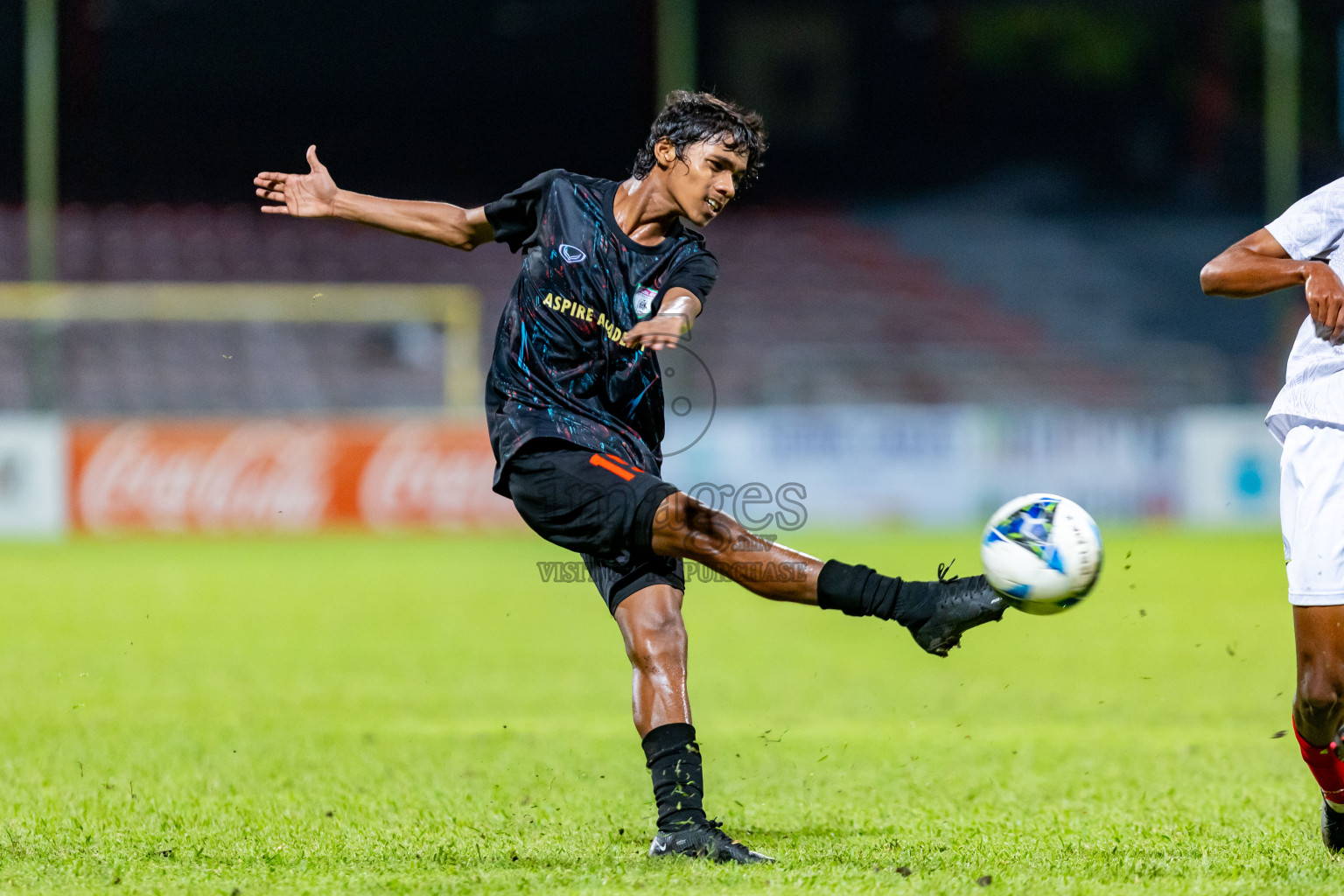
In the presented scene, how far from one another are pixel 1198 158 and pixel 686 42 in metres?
14.4

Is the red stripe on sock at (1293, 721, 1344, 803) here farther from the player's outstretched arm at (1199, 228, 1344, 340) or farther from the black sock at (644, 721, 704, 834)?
the black sock at (644, 721, 704, 834)

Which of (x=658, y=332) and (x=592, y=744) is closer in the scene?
(x=658, y=332)

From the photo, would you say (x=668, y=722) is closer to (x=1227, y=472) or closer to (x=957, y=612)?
(x=957, y=612)

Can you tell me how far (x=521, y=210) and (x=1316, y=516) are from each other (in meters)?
2.47

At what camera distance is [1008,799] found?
557 cm

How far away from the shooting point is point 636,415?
4793 millimetres

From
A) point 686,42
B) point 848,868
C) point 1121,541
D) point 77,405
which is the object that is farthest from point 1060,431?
point 848,868

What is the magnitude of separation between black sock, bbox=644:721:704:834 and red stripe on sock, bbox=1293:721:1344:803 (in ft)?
5.80

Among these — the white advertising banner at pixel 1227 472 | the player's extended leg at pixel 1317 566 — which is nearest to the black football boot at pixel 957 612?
the player's extended leg at pixel 1317 566

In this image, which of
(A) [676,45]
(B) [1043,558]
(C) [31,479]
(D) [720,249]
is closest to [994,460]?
(A) [676,45]

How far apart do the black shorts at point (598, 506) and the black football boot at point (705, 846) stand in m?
0.67

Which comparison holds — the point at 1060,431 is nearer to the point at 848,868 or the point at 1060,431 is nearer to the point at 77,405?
the point at 77,405

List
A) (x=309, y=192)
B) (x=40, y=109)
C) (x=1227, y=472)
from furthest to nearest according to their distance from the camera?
(x=40, y=109) < (x=1227, y=472) < (x=309, y=192)

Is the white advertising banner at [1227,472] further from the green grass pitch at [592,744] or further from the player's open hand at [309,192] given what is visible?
the player's open hand at [309,192]
